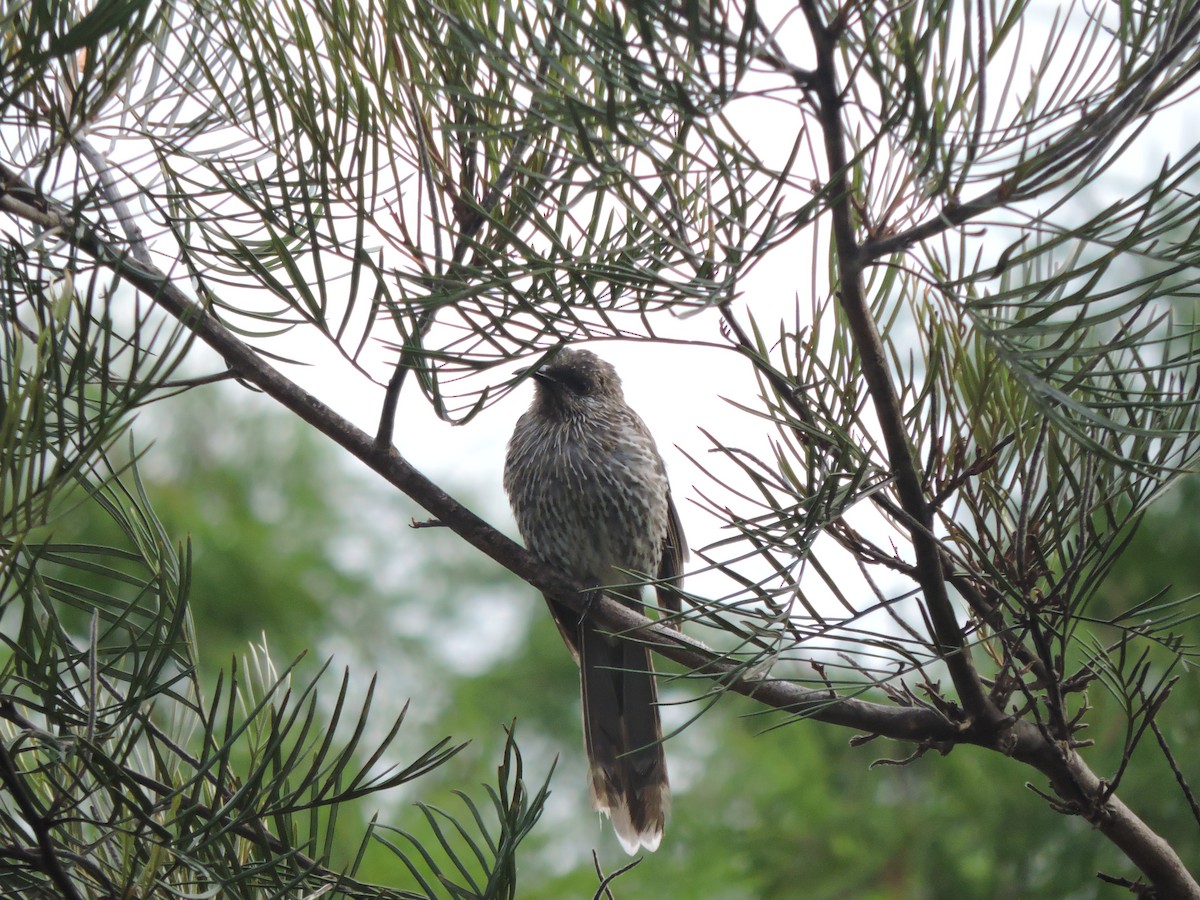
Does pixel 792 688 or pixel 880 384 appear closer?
pixel 880 384

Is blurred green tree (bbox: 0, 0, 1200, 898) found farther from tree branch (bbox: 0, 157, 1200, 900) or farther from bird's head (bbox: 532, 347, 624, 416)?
bird's head (bbox: 532, 347, 624, 416)

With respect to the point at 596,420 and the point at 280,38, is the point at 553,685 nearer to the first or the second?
the point at 596,420

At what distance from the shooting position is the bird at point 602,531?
3.33 m

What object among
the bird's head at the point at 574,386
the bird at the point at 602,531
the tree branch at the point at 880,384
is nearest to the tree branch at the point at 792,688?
the tree branch at the point at 880,384

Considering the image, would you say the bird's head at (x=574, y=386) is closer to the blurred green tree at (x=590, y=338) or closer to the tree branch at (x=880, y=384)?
the blurred green tree at (x=590, y=338)

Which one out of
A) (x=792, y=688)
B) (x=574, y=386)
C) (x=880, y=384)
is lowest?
(x=792, y=688)

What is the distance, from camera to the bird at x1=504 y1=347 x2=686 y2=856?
10.9 ft

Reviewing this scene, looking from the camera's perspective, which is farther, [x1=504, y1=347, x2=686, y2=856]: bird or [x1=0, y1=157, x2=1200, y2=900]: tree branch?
[x1=504, y1=347, x2=686, y2=856]: bird

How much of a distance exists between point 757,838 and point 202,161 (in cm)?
393

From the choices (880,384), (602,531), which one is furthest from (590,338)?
(602,531)

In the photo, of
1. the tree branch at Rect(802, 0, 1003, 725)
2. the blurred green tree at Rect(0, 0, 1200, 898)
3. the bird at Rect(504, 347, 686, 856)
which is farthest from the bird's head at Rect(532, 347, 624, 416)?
the tree branch at Rect(802, 0, 1003, 725)

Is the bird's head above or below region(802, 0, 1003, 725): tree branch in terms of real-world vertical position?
above

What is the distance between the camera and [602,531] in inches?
140

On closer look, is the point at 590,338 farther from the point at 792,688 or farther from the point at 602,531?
the point at 602,531
